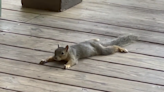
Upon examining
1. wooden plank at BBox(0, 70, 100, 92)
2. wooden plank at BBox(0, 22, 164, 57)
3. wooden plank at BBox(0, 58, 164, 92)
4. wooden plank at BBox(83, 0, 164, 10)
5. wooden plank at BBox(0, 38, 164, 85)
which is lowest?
wooden plank at BBox(0, 70, 100, 92)

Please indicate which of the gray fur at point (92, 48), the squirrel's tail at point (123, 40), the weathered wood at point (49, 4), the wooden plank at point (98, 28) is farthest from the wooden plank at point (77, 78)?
the weathered wood at point (49, 4)

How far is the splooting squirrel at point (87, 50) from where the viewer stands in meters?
2.20

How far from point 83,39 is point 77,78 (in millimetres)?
592

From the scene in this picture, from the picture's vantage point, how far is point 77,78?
205 centimetres

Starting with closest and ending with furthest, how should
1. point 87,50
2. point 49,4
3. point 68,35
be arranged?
point 87,50, point 68,35, point 49,4

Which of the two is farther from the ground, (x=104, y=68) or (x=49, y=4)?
(x=49, y=4)

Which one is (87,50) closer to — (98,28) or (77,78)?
(77,78)

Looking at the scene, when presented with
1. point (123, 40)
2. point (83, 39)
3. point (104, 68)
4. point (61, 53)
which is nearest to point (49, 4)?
point (83, 39)

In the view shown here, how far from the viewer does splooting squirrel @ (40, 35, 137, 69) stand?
220 cm

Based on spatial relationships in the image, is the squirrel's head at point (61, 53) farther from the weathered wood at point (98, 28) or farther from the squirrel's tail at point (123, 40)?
the weathered wood at point (98, 28)

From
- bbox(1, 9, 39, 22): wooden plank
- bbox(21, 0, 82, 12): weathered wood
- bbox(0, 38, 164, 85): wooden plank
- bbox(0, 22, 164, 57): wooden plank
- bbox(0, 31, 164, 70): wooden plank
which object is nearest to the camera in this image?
bbox(0, 38, 164, 85): wooden plank

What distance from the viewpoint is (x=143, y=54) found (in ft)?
7.88

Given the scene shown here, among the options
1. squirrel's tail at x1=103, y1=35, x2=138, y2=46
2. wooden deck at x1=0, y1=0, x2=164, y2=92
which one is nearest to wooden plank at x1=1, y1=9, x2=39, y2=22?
wooden deck at x1=0, y1=0, x2=164, y2=92

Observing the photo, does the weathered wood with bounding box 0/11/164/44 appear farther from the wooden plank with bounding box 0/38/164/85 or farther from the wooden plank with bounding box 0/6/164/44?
the wooden plank with bounding box 0/38/164/85
